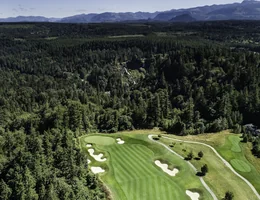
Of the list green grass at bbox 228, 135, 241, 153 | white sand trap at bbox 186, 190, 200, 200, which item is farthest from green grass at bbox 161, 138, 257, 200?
green grass at bbox 228, 135, 241, 153

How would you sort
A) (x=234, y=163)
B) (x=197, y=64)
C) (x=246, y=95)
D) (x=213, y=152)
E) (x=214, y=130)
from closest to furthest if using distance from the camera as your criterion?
(x=234, y=163), (x=213, y=152), (x=214, y=130), (x=246, y=95), (x=197, y=64)

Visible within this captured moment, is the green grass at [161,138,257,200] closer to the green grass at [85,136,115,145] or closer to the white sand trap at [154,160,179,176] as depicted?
the white sand trap at [154,160,179,176]

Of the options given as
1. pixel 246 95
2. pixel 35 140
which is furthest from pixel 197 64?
pixel 35 140

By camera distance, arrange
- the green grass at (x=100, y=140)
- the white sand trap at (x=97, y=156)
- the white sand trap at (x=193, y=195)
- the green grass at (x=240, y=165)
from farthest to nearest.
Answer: the green grass at (x=100, y=140) → the white sand trap at (x=97, y=156) → the green grass at (x=240, y=165) → the white sand trap at (x=193, y=195)

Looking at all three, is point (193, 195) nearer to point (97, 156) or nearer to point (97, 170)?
point (97, 170)

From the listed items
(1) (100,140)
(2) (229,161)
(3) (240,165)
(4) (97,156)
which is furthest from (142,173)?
(3) (240,165)

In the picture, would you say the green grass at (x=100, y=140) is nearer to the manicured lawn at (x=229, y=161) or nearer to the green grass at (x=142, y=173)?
the green grass at (x=142, y=173)

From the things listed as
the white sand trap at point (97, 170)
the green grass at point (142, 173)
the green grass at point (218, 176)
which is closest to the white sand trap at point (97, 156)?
the green grass at point (142, 173)

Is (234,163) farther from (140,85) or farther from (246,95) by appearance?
(140,85)
